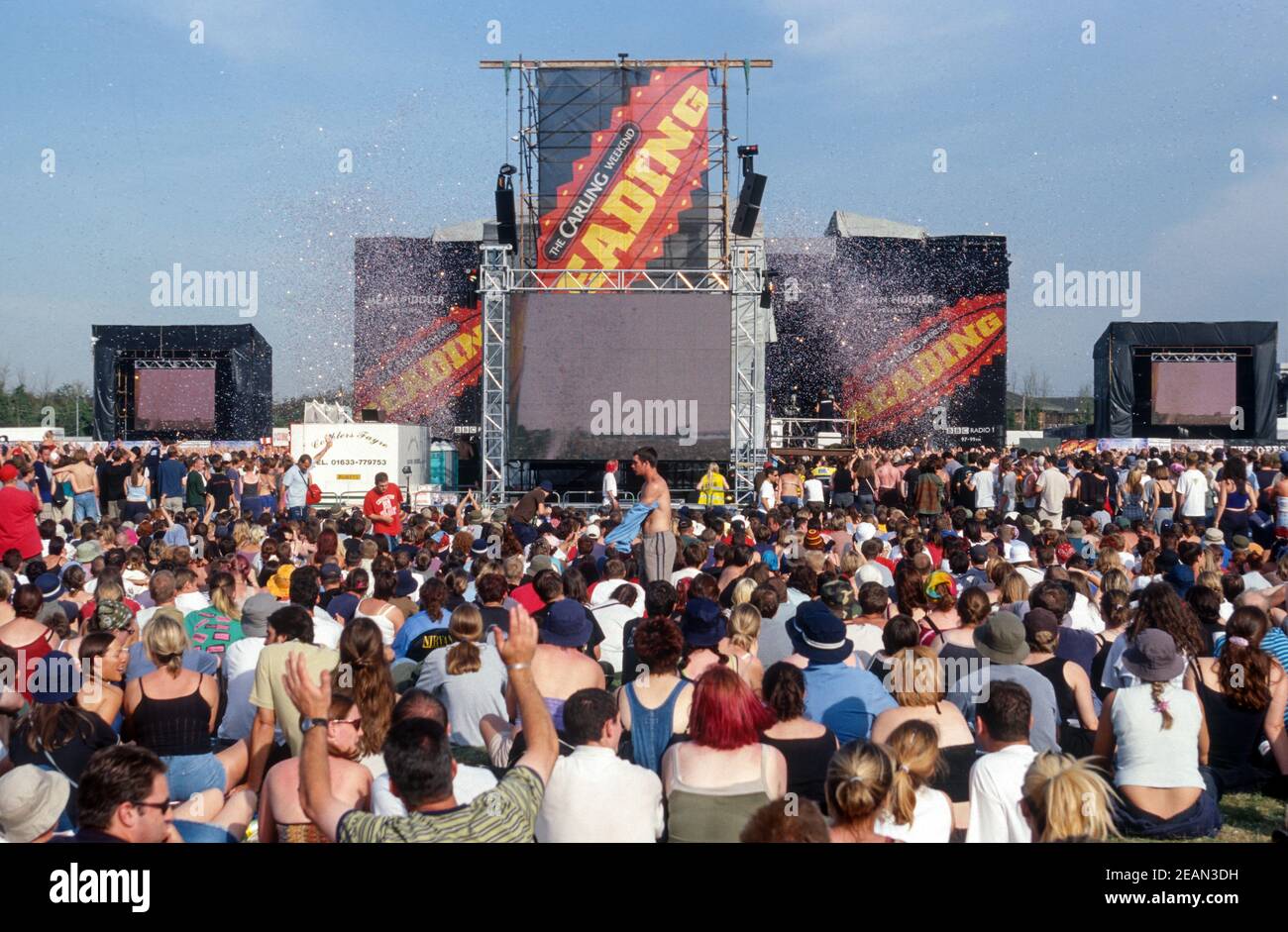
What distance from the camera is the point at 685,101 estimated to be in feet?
73.8

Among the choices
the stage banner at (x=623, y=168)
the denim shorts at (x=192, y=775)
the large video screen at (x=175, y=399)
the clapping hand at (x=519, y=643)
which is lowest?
the denim shorts at (x=192, y=775)

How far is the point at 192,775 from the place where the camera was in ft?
14.5

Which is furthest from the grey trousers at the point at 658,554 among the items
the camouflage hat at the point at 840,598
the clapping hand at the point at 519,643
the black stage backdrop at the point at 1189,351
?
the black stage backdrop at the point at 1189,351

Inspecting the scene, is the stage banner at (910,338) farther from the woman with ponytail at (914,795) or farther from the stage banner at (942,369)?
the woman with ponytail at (914,795)

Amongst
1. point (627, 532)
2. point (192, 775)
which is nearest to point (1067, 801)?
point (192, 775)

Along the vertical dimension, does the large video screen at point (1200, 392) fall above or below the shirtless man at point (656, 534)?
above

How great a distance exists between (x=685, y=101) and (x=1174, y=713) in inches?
781

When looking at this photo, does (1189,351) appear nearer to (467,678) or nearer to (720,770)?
(467,678)

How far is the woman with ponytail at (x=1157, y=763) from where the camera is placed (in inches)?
176

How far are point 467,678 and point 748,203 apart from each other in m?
14.4

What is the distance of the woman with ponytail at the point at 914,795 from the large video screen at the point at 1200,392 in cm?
2594

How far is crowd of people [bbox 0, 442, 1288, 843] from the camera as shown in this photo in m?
3.34
